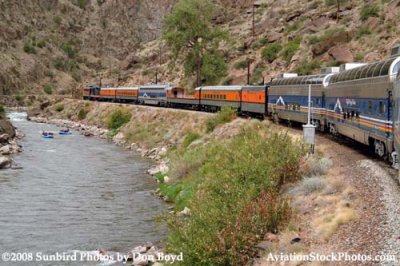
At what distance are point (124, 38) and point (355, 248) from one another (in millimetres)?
174843

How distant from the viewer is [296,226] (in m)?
16.0

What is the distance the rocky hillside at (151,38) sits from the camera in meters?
74.9

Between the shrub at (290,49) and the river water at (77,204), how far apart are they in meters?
39.2

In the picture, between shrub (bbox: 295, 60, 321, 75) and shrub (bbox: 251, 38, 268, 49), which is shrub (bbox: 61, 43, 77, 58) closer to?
shrub (bbox: 251, 38, 268, 49)

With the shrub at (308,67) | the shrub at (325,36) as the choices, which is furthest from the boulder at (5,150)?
the shrub at (325,36)

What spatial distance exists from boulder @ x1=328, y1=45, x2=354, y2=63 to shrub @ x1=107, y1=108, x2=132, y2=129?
28096mm

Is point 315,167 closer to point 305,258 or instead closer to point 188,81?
point 305,258

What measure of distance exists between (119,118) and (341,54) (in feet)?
101

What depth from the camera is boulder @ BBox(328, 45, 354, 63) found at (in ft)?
221

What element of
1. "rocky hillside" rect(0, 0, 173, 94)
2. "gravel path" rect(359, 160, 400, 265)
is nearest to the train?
"gravel path" rect(359, 160, 400, 265)

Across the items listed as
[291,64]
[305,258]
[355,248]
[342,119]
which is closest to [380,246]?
[355,248]

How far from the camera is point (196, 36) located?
87438mm

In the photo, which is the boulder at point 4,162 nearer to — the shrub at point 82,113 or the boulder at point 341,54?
the boulder at point 341,54

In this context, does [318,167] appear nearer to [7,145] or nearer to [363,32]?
[7,145]
